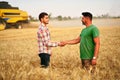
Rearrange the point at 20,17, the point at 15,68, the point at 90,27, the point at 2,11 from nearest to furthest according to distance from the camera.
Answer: the point at 15,68, the point at 90,27, the point at 2,11, the point at 20,17

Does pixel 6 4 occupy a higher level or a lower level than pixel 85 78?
higher

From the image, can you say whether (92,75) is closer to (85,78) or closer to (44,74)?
(85,78)

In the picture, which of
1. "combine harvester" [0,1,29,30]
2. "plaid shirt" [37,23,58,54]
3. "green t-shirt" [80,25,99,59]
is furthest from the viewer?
"combine harvester" [0,1,29,30]

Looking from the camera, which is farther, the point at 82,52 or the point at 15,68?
the point at 82,52

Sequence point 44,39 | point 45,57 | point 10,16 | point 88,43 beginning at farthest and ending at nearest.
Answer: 1. point 10,16
2. point 45,57
3. point 44,39
4. point 88,43

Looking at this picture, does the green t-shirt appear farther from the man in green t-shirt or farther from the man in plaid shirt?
the man in plaid shirt

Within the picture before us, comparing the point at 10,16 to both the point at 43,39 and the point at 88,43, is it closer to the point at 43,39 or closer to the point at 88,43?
the point at 43,39

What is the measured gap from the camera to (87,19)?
5.14 m

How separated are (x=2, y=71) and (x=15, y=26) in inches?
762

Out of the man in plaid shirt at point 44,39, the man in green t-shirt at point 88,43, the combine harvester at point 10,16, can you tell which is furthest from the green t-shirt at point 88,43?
the combine harvester at point 10,16

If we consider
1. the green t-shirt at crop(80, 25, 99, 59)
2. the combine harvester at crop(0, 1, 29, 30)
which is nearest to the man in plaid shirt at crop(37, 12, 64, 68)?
the green t-shirt at crop(80, 25, 99, 59)

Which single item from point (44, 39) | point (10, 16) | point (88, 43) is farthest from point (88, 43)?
point (10, 16)

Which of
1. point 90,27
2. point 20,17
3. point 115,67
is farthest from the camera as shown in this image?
point 20,17

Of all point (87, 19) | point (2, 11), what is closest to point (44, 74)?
point (87, 19)
